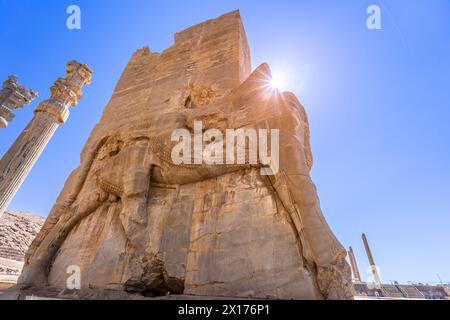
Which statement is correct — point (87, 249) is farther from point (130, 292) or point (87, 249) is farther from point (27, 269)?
point (130, 292)

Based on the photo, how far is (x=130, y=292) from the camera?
3250 millimetres

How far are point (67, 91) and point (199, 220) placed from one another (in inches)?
304

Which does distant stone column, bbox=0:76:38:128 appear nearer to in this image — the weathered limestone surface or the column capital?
the column capital

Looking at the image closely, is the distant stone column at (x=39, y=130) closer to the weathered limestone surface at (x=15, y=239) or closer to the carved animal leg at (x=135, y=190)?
the carved animal leg at (x=135, y=190)

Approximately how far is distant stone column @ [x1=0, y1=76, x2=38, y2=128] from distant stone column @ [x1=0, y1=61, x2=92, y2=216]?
200 cm

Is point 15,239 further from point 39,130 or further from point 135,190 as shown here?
point 135,190

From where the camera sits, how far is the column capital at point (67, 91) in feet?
27.9

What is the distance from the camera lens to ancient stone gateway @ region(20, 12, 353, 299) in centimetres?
282

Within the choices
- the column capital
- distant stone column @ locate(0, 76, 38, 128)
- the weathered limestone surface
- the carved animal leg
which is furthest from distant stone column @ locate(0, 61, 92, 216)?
the weathered limestone surface

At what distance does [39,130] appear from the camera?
8.01 metres

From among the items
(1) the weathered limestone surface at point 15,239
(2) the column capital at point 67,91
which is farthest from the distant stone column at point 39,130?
(1) the weathered limestone surface at point 15,239

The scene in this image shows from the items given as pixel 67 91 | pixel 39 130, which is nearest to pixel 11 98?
pixel 67 91
